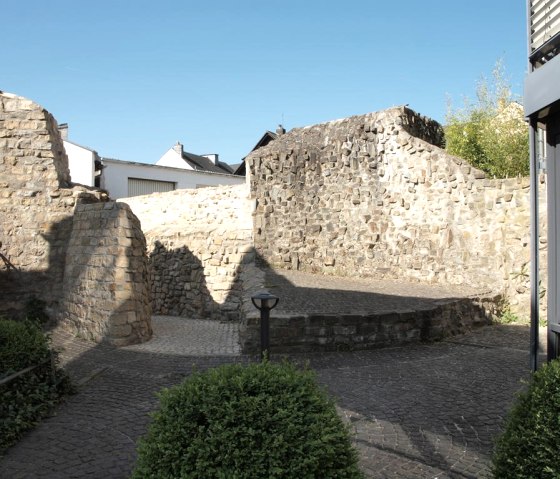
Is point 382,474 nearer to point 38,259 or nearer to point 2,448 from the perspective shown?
point 2,448

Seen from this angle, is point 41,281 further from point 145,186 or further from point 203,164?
point 203,164

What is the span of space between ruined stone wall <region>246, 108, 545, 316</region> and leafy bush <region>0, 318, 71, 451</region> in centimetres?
810

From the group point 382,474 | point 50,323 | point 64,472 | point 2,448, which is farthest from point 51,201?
point 382,474

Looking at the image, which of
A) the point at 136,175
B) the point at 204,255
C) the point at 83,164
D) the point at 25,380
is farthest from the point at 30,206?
the point at 136,175

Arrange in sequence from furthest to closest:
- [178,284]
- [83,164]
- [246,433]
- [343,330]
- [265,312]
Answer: [83,164]
[178,284]
[343,330]
[265,312]
[246,433]

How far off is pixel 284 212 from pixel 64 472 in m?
11.3

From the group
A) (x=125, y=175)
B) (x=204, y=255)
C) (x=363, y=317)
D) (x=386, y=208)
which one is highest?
(x=125, y=175)

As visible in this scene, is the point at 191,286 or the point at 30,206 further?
the point at 191,286

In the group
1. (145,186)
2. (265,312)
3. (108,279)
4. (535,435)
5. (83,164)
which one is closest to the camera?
(535,435)

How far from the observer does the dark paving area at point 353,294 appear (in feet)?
27.8

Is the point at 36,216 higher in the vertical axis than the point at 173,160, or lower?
lower

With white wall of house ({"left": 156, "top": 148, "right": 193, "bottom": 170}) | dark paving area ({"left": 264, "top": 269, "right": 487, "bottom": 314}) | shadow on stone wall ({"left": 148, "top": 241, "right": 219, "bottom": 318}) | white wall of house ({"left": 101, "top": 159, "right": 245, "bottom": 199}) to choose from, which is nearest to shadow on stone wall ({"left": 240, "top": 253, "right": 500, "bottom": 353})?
dark paving area ({"left": 264, "top": 269, "right": 487, "bottom": 314})

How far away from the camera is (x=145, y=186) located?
27.7 m

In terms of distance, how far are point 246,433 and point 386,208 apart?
10.8 m
